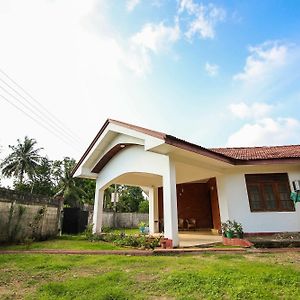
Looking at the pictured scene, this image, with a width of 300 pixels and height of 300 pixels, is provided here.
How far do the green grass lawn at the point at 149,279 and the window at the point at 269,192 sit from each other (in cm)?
375

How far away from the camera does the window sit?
27.9ft

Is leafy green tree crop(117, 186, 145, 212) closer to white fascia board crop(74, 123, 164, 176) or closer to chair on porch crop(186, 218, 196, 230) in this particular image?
chair on porch crop(186, 218, 196, 230)

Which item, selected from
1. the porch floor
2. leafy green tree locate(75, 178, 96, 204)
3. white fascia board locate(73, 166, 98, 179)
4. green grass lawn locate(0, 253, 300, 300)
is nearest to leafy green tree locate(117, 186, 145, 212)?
leafy green tree locate(75, 178, 96, 204)

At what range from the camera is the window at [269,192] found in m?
8.50

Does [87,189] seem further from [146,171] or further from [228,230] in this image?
[228,230]

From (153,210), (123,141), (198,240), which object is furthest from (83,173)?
(198,240)

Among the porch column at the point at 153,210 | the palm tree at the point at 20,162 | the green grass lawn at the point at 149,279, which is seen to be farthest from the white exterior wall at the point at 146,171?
the palm tree at the point at 20,162

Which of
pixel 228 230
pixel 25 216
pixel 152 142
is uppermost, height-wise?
pixel 152 142

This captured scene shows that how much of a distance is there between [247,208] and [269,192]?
1150 mm

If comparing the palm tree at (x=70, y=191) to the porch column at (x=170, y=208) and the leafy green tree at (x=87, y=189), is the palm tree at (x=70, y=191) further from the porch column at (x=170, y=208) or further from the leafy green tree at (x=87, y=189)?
the porch column at (x=170, y=208)

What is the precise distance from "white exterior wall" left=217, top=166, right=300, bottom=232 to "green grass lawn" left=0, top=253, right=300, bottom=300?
135 inches

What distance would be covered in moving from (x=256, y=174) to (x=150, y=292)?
7280 mm

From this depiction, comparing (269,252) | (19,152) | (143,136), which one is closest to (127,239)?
(143,136)

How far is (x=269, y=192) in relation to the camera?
8742 mm
